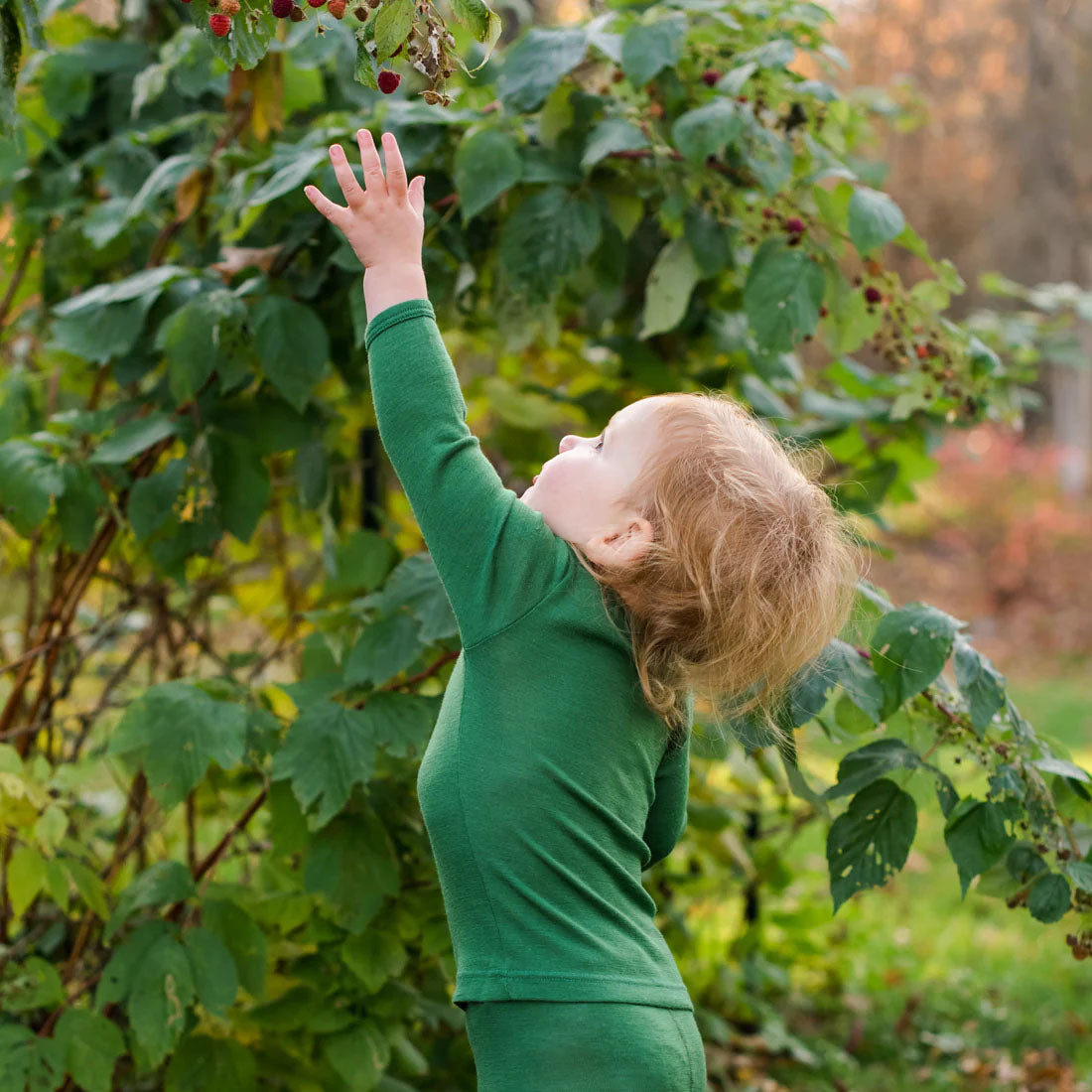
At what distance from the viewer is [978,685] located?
1.58 m

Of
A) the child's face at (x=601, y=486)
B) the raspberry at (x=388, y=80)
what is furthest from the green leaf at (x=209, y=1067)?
the raspberry at (x=388, y=80)

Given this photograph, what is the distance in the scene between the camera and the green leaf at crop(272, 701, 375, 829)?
163 centimetres

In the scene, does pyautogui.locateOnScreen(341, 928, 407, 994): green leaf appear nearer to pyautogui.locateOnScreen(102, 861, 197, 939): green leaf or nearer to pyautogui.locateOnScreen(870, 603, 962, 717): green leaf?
pyautogui.locateOnScreen(102, 861, 197, 939): green leaf

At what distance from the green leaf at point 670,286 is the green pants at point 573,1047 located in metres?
1.07

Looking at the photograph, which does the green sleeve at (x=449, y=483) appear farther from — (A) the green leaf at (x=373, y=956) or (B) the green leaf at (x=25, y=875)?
(B) the green leaf at (x=25, y=875)

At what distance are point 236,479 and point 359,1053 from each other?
2.87 feet

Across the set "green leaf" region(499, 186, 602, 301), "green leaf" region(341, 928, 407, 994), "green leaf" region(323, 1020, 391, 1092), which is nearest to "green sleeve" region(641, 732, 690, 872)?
"green leaf" region(341, 928, 407, 994)

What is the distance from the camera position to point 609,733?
1.34 meters

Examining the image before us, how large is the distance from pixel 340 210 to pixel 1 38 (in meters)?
0.41

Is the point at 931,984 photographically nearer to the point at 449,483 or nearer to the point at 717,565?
the point at 717,565

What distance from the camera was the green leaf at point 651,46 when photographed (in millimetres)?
1780

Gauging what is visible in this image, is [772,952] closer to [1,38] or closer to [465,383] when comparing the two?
[465,383]

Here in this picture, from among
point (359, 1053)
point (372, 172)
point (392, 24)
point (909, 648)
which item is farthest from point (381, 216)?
point (359, 1053)

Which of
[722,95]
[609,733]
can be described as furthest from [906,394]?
[609,733]
